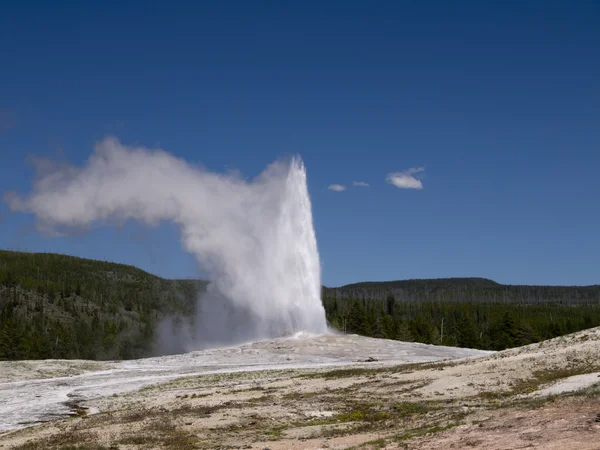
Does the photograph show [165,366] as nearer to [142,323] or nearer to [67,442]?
[67,442]

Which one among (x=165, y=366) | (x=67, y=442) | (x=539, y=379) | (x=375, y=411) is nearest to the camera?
(x=67, y=442)

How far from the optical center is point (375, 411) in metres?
26.2

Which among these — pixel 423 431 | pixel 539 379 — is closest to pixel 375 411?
pixel 423 431

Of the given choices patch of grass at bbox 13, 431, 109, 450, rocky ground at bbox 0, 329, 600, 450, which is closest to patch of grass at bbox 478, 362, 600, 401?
rocky ground at bbox 0, 329, 600, 450

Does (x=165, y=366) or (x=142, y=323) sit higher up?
(x=142, y=323)

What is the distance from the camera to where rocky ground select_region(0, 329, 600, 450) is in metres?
18.0

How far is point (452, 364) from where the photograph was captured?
38500 mm

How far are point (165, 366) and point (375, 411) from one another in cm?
3705

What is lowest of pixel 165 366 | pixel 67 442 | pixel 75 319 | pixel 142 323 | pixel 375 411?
pixel 375 411

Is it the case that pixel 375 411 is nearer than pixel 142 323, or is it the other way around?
pixel 375 411

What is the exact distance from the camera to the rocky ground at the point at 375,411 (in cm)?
1797

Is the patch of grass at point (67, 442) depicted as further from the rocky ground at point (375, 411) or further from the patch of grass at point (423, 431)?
the patch of grass at point (423, 431)

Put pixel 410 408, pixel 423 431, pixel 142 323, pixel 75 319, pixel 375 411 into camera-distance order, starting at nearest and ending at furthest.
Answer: pixel 423 431 < pixel 410 408 < pixel 375 411 < pixel 75 319 < pixel 142 323

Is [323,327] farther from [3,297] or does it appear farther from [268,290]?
[3,297]
